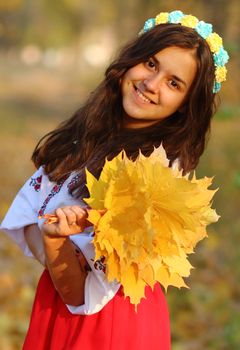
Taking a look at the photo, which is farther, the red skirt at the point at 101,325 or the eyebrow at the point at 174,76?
the eyebrow at the point at 174,76

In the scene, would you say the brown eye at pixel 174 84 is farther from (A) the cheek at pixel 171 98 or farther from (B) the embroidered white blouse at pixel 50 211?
(B) the embroidered white blouse at pixel 50 211

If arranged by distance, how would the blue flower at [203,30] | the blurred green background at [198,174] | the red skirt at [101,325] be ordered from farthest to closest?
the blurred green background at [198,174], the blue flower at [203,30], the red skirt at [101,325]

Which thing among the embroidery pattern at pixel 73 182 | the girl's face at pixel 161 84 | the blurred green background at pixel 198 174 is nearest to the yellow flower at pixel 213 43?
the girl's face at pixel 161 84

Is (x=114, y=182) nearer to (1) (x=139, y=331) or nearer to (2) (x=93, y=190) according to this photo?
(2) (x=93, y=190)

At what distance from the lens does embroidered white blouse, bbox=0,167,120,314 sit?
7.16 ft

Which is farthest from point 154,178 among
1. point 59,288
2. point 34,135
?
point 34,135

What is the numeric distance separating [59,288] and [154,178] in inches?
21.3

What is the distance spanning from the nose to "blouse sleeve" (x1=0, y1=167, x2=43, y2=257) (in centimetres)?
50

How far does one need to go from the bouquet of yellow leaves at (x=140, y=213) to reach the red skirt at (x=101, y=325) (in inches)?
11.4

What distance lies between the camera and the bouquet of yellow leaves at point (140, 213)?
6.35ft

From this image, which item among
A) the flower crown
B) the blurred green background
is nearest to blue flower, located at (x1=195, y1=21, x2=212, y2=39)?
the flower crown

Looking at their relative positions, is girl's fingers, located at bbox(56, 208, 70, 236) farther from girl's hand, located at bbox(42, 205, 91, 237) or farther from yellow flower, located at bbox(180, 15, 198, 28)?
yellow flower, located at bbox(180, 15, 198, 28)

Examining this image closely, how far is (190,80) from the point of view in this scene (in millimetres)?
2461

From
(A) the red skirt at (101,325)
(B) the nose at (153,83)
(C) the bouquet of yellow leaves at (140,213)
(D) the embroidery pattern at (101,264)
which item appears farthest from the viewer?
(B) the nose at (153,83)
